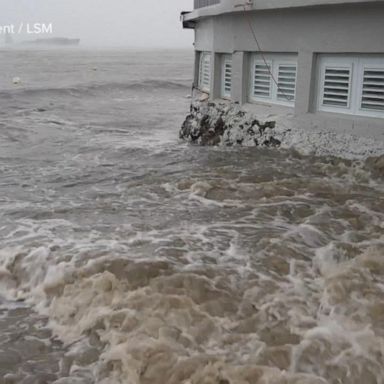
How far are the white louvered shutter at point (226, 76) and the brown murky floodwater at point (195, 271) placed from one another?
2.32 m

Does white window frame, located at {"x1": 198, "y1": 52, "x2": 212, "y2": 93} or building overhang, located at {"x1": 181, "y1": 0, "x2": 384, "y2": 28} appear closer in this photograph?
building overhang, located at {"x1": 181, "y1": 0, "x2": 384, "y2": 28}

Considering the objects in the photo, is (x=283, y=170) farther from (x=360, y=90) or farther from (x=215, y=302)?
(x=215, y=302)

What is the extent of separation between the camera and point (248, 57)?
10.9 meters

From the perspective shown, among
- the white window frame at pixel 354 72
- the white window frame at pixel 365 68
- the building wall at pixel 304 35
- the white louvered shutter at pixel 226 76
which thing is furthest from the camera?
the white louvered shutter at pixel 226 76

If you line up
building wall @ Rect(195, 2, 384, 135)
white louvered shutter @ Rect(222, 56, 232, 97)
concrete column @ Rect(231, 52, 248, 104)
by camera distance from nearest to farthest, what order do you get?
building wall @ Rect(195, 2, 384, 135)
concrete column @ Rect(231, 52, 248, 104)
white louvered shutter @ Rect(222, 56, 232, 97)

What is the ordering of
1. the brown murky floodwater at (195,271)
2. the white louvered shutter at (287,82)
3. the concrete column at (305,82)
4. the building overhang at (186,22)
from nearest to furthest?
1. the brown murky floodwater at (195,271)
2. the concrete column at (305,82)
3. the white louvered shutter at (287,82)
4. the building overhang at (186,22)

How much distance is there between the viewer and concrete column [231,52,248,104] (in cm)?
1090

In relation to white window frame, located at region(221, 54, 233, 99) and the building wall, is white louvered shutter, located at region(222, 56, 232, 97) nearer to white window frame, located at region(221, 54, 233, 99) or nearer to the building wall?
white window frame, located at region(221, 54, 233, 99)

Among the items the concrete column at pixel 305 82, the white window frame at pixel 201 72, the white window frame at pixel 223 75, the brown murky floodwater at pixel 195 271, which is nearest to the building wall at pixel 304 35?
the concrete column at pixel 305 82

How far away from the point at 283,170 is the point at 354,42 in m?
2.33

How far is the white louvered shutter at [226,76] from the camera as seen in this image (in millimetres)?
11844

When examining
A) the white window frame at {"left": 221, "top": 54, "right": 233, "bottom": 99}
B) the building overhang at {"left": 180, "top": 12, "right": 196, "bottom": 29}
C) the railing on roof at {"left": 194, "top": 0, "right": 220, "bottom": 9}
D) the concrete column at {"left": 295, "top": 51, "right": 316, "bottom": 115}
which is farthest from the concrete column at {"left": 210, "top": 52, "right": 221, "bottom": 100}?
the concrete column at {"left": 295, "top": 51, "right": 316, "bottom": 115}

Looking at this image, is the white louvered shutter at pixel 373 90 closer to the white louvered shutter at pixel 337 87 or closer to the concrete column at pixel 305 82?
the white louvered shutter at pixel 337 87

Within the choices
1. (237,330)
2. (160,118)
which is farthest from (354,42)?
(160,118)
